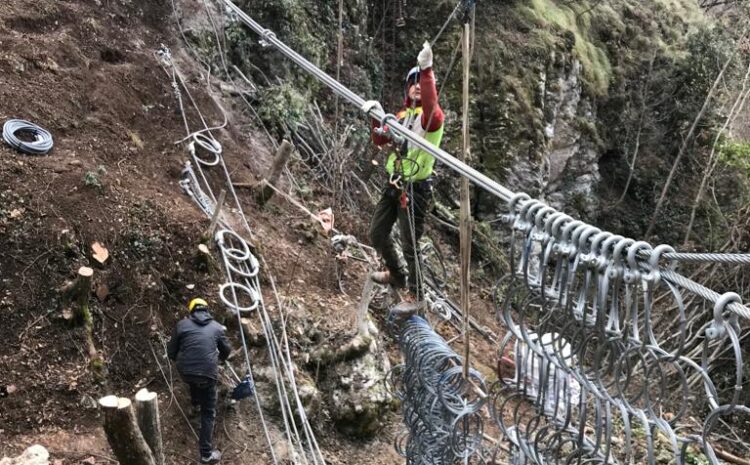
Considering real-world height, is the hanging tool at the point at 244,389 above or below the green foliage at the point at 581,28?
below

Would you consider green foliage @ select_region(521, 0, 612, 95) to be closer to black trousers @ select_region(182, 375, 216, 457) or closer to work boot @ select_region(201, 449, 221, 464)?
black trousers @ select_region(182, 375, 216, 457)

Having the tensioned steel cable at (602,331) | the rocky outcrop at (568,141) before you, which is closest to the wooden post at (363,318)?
the tensioned steel cable at (602,331)

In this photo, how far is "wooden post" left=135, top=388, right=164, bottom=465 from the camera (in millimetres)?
2559

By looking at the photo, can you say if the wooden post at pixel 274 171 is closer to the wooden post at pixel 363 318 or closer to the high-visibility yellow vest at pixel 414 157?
the wooden post at pixel 363 318

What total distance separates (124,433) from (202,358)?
146 cm

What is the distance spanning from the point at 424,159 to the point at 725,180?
33.1 ft

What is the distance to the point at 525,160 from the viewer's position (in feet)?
33.4

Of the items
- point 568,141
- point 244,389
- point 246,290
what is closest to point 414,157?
point 246,290

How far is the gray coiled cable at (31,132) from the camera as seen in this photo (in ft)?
14.8

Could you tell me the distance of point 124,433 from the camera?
8.01ft

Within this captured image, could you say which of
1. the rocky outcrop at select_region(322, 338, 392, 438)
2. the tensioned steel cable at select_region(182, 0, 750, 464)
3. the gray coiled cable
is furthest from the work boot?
the gray coiled cable

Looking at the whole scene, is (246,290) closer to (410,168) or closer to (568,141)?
(410,168)

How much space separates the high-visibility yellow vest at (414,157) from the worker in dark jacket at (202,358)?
163cm

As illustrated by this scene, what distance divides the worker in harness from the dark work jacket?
1.30m
